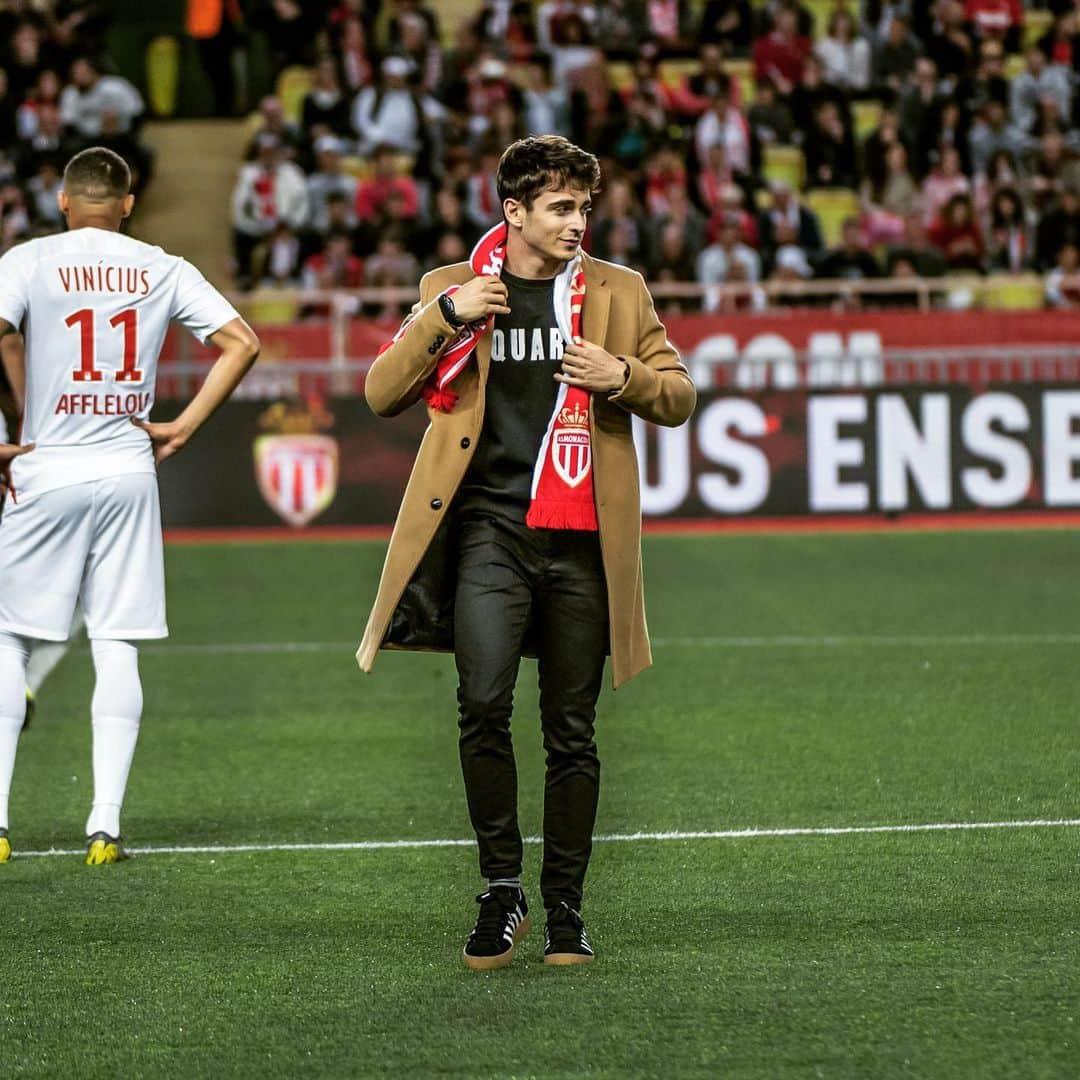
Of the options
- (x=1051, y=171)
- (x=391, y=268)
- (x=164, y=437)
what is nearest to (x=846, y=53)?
(x=1051, y=171)

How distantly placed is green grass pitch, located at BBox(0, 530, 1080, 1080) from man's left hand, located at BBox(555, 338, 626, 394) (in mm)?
1381

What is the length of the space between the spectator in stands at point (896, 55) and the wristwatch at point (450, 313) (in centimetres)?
1966

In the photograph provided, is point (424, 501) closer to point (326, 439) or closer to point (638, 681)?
point (638, 681)

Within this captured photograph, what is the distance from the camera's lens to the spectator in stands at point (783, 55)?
24.0 m

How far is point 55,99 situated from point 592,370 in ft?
61.8

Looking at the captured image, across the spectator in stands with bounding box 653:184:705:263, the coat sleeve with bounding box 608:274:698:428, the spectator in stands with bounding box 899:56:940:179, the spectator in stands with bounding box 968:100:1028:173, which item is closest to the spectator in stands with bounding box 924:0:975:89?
the spectator in stands with bounding box 899:56:940:179

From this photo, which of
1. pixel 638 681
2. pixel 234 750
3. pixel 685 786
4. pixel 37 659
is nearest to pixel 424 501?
pixel 685 786

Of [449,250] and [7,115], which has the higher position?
[7,115]

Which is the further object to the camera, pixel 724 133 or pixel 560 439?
pixel 724 133

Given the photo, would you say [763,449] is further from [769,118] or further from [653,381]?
[653,381]

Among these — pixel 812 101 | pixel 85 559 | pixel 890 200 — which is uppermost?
pixel 812 101

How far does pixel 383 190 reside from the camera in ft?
71.4

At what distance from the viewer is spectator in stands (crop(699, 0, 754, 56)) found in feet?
80.1

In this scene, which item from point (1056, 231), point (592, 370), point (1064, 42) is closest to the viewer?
point (592, 370)
